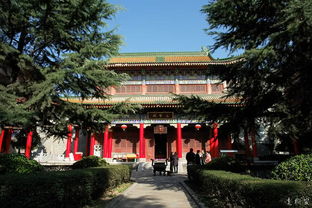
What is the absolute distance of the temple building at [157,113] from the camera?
1822 centimetres

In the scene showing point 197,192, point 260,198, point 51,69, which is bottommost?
point 197,192

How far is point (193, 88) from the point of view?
19.0m

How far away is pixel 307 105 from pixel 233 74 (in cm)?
227

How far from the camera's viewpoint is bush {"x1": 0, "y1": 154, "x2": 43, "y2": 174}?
246 inches

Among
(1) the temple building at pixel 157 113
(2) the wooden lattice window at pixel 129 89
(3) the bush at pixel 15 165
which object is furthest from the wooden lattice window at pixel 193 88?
(3) the bush at pixel 15 165

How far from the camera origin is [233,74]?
7.37 meters

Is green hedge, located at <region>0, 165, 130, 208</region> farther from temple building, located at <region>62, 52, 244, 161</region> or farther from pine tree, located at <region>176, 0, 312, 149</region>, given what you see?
temple building, located at <region>62, 52, 244, 161</region>

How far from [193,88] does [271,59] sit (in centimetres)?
1265

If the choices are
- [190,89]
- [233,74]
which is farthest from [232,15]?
[190,89]

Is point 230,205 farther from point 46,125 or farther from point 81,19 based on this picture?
point 81,19

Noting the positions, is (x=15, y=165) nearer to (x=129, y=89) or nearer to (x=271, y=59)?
(x=271, y=59)

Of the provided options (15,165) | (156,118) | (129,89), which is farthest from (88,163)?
(129,89)

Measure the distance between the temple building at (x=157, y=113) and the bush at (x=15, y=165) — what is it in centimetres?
1025

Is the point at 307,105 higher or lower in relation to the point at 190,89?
lower
